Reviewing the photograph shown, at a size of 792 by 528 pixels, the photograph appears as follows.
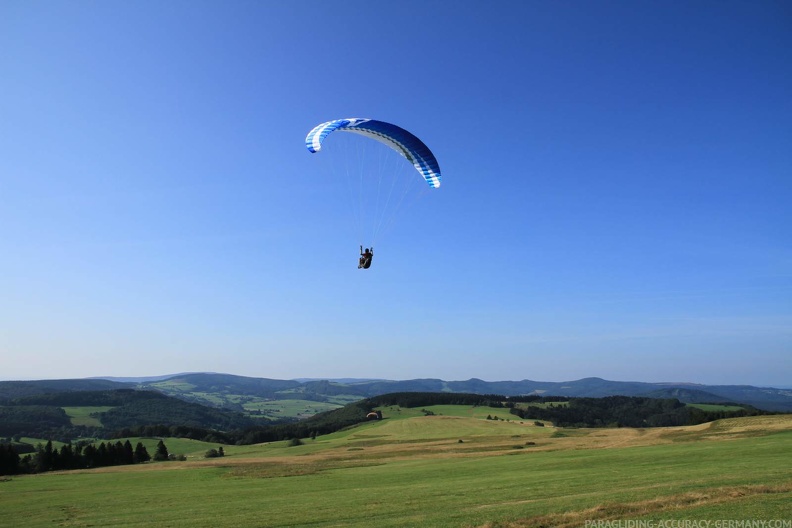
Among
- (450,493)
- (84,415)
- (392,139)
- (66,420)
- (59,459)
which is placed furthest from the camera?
(84,415)

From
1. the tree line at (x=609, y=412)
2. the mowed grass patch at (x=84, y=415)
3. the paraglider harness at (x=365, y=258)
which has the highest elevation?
the paraglider harness at (x=365, y=258)

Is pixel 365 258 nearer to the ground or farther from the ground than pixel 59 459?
farther from the ground

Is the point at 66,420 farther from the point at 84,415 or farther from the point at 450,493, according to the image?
the point at 450,493

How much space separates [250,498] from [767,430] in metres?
48.6

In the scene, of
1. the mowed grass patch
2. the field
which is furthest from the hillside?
the field

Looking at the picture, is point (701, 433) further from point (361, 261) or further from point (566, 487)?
point (361, 261)

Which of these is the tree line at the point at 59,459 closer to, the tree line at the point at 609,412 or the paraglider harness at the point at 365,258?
the paraglider harness at the point at 365,258

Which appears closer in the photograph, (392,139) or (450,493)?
(450,493)

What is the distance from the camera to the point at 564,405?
150 m

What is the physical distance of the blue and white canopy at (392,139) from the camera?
28.3 meters

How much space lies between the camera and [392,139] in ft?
97.3

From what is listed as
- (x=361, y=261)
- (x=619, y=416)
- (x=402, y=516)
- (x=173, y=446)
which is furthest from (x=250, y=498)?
(x=619, y=416)

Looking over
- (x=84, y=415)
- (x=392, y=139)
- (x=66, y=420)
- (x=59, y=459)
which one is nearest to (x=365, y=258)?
(x=392, y=139)

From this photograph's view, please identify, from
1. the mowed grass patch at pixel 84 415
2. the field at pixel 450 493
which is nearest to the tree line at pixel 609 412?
the field at pixel 450 493
